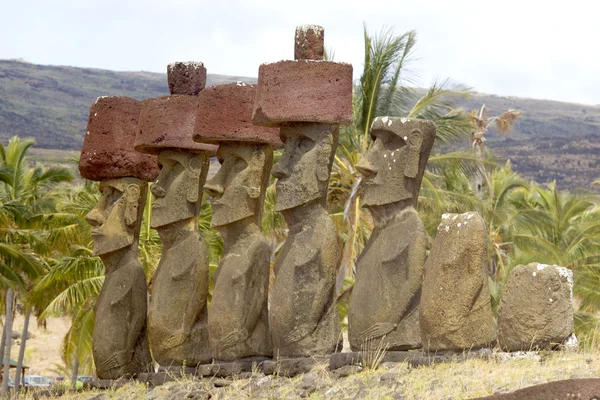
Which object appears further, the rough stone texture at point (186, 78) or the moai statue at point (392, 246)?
the rough stone texture at point (186, 78)

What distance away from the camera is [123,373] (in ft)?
48.5

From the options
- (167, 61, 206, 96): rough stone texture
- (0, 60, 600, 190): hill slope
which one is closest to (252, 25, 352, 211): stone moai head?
(167, 61, 206, 96): rough stone texture

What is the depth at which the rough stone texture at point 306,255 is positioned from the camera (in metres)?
12.3

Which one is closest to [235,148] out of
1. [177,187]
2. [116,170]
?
[177,187]

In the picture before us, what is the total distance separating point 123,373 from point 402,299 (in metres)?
4.79

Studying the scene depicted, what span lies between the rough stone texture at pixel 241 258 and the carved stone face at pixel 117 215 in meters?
1.84

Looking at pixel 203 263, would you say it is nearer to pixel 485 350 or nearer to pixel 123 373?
pixel 123 373

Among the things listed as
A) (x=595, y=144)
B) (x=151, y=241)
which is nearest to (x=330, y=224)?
(x=151, y=241)

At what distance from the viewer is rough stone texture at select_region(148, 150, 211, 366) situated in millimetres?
14008

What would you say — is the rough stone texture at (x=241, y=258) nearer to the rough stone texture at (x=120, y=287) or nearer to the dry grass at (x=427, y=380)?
the dry grass at (x=427, y=380)

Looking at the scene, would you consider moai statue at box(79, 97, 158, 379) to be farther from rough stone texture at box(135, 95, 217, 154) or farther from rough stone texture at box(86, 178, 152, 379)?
A: rough stone texture at box(135, 95, 217, 154)

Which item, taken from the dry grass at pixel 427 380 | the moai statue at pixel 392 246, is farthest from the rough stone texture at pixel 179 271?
the moai statue at pixel 392 246

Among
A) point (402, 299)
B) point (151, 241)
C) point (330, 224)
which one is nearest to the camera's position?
point (402, 299)

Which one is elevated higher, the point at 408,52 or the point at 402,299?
the point at 408,52
